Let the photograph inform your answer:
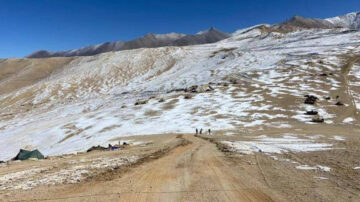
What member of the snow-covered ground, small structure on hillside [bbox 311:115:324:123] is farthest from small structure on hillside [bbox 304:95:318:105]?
small structure on hillside [bbox 311:115:324:123]

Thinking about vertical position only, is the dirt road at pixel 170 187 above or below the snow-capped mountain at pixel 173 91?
below

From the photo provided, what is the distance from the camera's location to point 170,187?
9180 mm

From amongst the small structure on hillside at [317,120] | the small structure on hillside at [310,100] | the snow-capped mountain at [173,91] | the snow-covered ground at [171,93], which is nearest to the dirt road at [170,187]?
the snow-covered ground at [171,93]

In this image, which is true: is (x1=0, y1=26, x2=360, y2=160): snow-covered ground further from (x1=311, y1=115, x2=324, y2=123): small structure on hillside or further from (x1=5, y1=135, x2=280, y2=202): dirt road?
(x1=5, y1=135, x2=280, y2=202): dirt road

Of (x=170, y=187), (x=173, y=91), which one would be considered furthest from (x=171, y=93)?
(x=170, y=187)

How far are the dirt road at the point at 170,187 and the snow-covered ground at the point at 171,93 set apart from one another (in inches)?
841

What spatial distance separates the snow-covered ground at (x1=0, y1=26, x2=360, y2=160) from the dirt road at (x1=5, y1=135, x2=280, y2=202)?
21.4 m

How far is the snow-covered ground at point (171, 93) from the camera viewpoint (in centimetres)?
3903

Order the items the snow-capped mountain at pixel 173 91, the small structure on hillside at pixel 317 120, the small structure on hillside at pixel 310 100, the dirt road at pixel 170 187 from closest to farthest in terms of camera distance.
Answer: the dirt road at pixel 170 187 < the small structure on hillside at pixel 317 120 < the snow-capped mountain at pixel 173 91 < the small structure on hillside at pixel 310 100

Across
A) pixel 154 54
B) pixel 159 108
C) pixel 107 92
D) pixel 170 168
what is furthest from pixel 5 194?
pixel 154 54

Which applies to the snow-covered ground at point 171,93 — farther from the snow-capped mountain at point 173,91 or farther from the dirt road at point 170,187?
the dirt road at point 170,187

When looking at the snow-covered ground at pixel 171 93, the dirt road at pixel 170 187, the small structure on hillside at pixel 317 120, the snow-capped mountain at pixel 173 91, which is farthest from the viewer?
the snow-capped mountain at pixel 173 91

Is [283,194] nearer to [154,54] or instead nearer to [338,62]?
[338,62]

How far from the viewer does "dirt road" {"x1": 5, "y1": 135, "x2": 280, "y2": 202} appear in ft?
26.7
